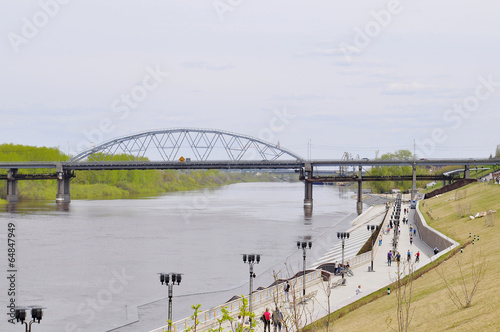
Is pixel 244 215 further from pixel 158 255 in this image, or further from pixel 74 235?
pixel 158 255

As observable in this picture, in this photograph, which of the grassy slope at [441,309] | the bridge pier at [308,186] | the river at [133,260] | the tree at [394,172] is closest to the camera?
the grassy slope at [441,309]

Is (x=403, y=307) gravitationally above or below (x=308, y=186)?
below

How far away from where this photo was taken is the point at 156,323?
3381cm

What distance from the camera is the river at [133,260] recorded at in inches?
1437

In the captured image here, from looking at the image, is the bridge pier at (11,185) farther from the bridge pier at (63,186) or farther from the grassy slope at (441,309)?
the grassy slope at (441,309)

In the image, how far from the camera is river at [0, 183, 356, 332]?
120 feet

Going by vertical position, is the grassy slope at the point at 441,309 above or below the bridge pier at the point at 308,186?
below

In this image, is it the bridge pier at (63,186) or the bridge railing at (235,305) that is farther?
the bridge pier at (63,186)

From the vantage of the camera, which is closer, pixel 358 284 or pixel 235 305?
pixel 235 305

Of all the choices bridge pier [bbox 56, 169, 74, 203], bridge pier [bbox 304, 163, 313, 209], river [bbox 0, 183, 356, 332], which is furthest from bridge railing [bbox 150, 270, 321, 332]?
bridge pier [bbox 56, 169, 74, 203]

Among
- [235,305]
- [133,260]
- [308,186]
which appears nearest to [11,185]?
[308,186]

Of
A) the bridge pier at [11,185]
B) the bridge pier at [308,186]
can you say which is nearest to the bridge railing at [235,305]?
the bridge pier at [308,186]

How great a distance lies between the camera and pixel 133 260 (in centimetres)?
5284

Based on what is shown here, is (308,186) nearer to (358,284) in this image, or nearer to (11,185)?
(11,185)
